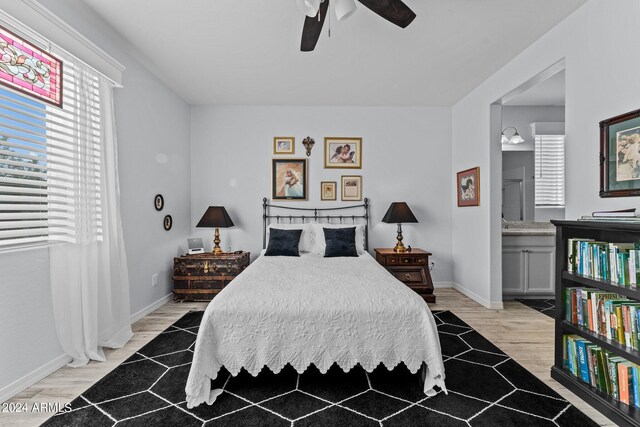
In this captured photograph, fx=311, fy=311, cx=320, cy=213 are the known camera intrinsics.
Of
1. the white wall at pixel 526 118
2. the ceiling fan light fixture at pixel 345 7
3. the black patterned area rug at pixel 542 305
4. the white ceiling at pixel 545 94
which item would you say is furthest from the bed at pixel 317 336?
the white wall at pixel 526 118

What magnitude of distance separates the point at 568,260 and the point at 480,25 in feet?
6.60

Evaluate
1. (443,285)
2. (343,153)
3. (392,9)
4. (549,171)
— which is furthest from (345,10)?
(549,171)

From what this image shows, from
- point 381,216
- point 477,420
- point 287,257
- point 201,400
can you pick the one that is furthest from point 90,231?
point 381,216

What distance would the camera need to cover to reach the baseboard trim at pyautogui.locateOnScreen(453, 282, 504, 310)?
3.70m

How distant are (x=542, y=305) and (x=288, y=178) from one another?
3683mm

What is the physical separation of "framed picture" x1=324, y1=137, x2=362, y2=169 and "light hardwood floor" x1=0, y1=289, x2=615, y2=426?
225cm

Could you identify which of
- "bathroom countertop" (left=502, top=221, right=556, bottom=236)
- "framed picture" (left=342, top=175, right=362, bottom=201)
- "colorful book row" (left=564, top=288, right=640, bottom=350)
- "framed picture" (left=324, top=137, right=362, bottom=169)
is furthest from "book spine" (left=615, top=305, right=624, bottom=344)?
"framed picture" (left=324, top=137, right=362, bottom=169)

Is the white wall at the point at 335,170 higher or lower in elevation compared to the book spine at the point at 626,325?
higher

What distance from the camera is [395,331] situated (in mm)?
2037

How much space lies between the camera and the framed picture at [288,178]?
461 cm

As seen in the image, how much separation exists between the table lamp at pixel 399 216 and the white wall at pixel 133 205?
2.90m

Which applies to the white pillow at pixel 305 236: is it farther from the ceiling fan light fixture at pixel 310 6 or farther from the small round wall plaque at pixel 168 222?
the ceiling fan light fixture at pixel 310 6

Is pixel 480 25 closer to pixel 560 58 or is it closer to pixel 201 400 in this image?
pixel 560 58

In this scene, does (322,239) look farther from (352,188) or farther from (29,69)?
(29,69)
